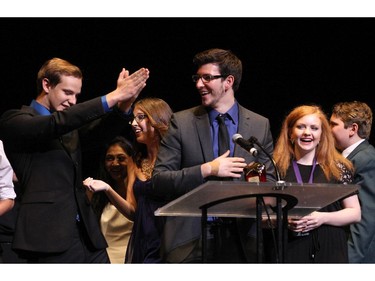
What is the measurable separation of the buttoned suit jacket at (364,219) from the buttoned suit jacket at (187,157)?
3.13 feet

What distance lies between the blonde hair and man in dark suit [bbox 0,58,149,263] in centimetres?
103

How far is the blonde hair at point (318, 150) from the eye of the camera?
481 centimetres

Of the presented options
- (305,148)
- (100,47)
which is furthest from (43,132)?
(100,47)

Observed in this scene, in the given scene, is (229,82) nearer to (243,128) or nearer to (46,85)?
(243,128)

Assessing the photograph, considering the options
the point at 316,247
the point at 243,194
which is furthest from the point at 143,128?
the point at 243,194

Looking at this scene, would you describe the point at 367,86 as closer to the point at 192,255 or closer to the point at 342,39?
the point at 342,39

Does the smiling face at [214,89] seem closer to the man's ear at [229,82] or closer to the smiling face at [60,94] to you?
the man's ear at [229,82]

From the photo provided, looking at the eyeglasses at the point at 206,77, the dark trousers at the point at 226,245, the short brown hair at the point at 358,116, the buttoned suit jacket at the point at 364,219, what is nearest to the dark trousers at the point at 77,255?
the dark trousers at the point at 226,245

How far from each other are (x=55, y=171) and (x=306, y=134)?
1555 millimetres

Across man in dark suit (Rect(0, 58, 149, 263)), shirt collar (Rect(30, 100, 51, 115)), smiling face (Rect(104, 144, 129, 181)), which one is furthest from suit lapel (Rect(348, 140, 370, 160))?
shirt collar (Rect(30, 100, 51, 115))

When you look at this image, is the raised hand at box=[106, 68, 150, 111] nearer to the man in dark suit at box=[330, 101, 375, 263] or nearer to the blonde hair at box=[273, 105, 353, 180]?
the blonde hair at box=[273, 105, 353, 180]

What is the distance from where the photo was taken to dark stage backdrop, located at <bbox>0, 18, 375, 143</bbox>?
629 centimetres

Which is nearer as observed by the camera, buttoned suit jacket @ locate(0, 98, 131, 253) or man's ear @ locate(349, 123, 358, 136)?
buttoned suit jacket @ locate(0, 98, 131, 253)

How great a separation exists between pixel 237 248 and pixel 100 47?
268 centimetres
